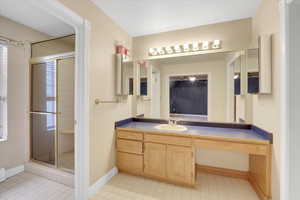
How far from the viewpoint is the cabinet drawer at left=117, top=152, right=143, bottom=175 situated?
2.09m

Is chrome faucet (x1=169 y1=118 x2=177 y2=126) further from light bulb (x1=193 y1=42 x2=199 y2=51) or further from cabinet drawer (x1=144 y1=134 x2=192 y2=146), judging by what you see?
light bulb (x1=193 y1=42 x2=199 y2=51)

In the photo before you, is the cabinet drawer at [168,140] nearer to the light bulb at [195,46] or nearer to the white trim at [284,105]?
the white trim at [284,105]

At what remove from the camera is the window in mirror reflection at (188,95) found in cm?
231

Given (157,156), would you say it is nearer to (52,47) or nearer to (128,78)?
(128,78)

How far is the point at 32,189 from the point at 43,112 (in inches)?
44.7

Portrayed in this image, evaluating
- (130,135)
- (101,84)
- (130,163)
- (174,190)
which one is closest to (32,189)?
(130,163)

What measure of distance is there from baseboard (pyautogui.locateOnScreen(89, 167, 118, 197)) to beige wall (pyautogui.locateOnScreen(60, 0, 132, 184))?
2.1 inches

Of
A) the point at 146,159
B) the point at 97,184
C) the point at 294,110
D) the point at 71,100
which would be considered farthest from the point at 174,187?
the point at 71,100

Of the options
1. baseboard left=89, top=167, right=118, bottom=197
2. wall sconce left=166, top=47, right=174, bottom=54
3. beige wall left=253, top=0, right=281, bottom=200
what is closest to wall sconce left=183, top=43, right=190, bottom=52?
wall sconce left=166, top=47, right=174, bottom=54

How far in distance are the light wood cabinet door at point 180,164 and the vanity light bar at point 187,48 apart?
1558 mm

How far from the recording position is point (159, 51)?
8.22 feet

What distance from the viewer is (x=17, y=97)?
224 centimetres

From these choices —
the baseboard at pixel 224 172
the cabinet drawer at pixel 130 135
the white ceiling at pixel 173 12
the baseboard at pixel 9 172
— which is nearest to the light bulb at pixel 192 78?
the white ceiling at pixel 173 12

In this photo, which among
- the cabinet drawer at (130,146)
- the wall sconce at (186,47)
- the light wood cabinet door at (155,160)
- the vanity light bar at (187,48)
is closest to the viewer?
the light wood cabinet door at (155,160)
